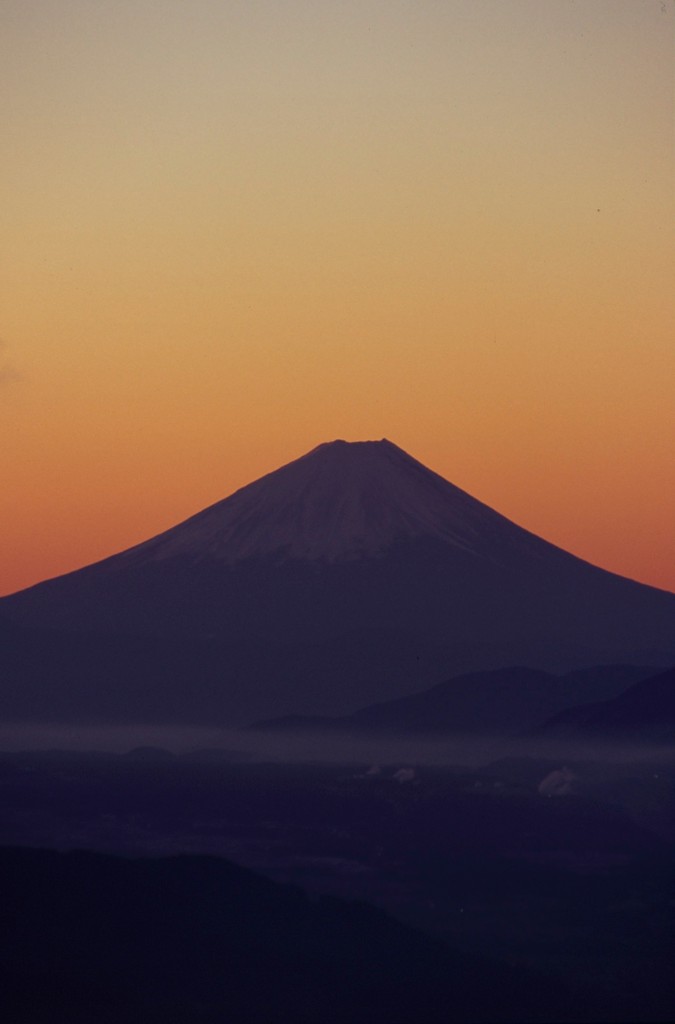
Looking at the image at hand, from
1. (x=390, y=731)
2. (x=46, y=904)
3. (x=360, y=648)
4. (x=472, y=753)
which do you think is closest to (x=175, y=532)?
(x=360, y=648)

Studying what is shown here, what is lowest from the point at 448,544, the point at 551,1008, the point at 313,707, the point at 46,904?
the point at 551,1008

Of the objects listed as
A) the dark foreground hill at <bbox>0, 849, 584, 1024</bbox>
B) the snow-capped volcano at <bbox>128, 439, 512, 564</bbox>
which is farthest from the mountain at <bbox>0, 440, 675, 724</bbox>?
the dark foreground hill at <bbox>0, 849, 584, 1024</bbox>

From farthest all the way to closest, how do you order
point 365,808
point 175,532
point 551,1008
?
point 175,532
point 365,808
point 551,1008

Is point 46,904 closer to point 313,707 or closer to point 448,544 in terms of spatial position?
point 313,707

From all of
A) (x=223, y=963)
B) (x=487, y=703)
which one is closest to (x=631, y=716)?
(x=487, y=703)

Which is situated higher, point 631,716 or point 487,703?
point 487,703

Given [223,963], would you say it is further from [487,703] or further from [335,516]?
[335,516]

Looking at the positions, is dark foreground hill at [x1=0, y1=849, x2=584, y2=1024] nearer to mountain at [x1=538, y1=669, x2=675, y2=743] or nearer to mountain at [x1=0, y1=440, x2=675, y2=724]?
mountain at [x1=538, y1=669, x2=675, y2=743]
